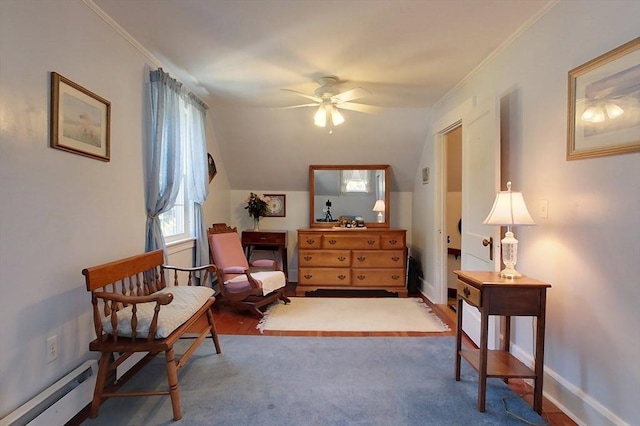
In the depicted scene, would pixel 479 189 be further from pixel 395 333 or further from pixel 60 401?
pixel 60 401

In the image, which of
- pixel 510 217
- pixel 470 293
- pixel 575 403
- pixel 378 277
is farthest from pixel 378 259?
pixel 575 403

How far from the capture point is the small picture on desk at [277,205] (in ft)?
16.3

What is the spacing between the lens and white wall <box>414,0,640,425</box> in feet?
4.85

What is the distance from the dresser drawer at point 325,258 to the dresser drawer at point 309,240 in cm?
7

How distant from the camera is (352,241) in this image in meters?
4.21

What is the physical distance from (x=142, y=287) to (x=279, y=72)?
213cm

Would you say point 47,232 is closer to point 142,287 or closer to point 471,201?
point 142,287

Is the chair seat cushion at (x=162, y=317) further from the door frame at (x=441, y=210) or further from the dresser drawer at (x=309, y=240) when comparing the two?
the door frame at (x=441, y=210)

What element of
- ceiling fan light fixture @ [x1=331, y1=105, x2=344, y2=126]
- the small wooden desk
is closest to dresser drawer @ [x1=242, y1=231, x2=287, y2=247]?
the small wooden desk

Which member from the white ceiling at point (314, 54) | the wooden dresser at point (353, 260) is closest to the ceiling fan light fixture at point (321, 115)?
the white ceiling at point (314, 54)

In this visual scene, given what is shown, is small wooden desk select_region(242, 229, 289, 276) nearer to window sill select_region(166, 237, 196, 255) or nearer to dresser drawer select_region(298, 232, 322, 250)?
dresser drawer select_region(298, 232, 322, 250)

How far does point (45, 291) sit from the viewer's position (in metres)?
1.65

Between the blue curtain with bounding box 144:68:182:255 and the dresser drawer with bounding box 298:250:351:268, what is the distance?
1.93 metres

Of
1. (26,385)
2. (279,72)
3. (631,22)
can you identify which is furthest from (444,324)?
(26,385)
